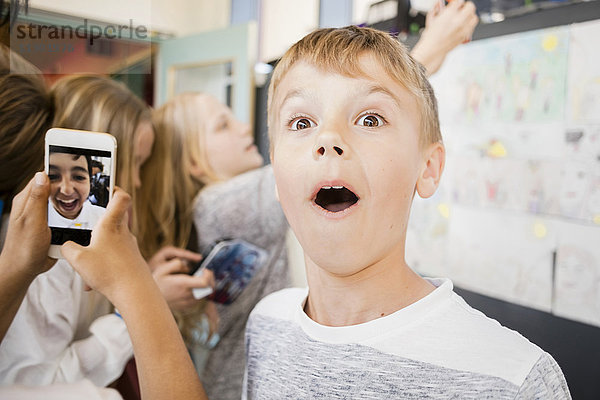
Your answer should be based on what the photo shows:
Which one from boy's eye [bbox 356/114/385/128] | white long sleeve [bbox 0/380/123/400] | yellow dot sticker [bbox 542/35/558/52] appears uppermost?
yellow dot sticker [bbox 542/35/558/52]

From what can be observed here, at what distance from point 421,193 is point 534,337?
0.71ft

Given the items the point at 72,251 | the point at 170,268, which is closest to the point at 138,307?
the point at 72,251

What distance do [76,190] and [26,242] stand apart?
8 centimetres

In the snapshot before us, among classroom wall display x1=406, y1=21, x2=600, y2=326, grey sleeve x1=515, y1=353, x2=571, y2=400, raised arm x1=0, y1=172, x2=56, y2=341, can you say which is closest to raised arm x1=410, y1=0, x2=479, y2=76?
classroom wall display x1=406, y1=21, x2=600, y2=326

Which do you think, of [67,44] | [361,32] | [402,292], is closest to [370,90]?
[361,32]

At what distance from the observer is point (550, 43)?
67cm

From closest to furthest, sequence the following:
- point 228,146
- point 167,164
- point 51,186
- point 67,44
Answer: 1. point 51,186
2. point 67,44
3. point 167,164
4. point 228,146

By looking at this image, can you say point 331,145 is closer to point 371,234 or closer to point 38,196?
point 371,234

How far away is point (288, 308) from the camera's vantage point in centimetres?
69

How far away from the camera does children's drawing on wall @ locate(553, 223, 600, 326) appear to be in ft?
2.08

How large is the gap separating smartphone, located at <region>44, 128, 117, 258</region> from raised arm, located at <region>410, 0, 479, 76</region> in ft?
1.44

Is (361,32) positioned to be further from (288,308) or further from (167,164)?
(167,164)

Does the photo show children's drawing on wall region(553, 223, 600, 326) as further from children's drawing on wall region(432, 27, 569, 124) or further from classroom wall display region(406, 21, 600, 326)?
children's drawing on wall region(432, 27, 569, 124)

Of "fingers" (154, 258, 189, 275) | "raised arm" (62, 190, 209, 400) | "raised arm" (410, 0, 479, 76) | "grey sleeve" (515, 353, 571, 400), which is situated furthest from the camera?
"fingers" (154, 258, 189, 275)
